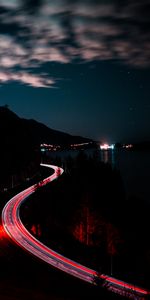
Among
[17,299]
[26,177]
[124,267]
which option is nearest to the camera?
[17,299]

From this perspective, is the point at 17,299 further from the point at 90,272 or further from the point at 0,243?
the point at 0,243

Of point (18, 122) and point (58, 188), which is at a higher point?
point (18, 122)

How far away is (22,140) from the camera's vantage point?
358ft

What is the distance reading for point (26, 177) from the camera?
88938 mm

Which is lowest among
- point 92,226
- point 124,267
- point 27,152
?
point 124,267

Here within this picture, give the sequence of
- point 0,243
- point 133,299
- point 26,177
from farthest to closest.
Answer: point 26,177
point 0,243
point 133,299

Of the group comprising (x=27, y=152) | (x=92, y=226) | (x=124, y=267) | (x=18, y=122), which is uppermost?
(x=18, y=122)

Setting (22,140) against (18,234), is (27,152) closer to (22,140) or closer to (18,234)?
(22,140)

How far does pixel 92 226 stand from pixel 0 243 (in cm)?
1898

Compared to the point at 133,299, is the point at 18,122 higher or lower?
higher

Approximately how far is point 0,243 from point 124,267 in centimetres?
1549

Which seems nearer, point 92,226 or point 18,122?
point 92,226

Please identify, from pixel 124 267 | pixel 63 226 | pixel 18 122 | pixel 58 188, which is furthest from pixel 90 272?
pixel 18 122

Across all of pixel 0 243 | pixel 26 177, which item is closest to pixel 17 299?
pixel 0 243
